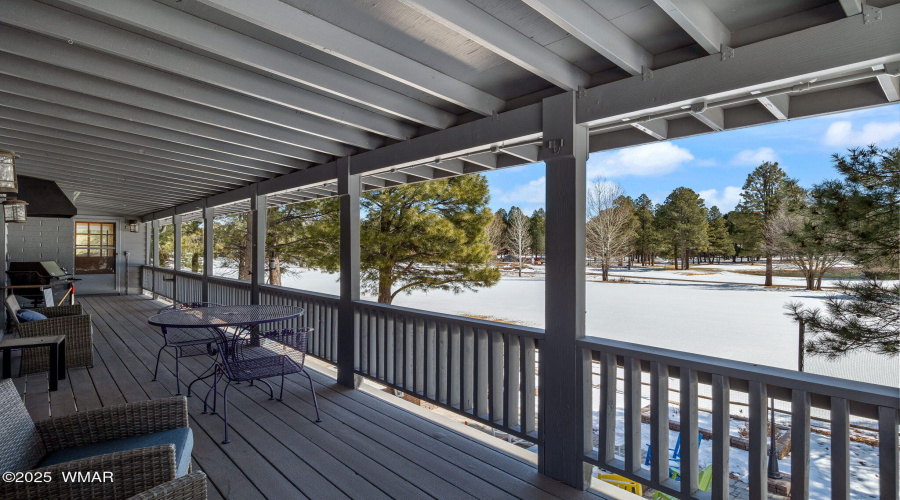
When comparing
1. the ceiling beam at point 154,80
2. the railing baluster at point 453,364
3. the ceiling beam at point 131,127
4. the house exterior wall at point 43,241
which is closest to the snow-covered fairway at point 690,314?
the railing baluster at point 453,364

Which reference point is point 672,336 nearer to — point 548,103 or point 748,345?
point 748,345

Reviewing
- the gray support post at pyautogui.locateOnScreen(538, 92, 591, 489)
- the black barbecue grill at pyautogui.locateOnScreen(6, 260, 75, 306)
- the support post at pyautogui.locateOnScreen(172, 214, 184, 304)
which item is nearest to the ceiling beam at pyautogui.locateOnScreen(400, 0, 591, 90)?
the gray support post at pyautogui.locateOnScreen(538, 92, 591, 489)

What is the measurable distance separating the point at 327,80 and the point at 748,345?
373 inches

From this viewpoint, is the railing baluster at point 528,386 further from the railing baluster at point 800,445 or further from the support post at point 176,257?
the support post at point 176,257

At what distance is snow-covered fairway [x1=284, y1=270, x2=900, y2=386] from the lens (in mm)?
4246

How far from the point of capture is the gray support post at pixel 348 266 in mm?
4258

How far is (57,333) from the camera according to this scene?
14.7ft

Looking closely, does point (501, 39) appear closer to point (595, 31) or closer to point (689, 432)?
point (595, 31)

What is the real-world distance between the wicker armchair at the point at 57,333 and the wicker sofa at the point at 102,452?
3.54m

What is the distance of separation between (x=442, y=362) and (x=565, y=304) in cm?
126

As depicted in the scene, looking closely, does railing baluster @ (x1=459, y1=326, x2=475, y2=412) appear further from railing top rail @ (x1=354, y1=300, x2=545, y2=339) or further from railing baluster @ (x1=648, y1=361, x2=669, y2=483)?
railing baluster @ (x1=648, y1=361, x2=669, y2=483)

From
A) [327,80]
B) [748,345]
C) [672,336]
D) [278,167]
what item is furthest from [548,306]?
[672,336]

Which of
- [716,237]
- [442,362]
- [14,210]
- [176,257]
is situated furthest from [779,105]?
[176,257]

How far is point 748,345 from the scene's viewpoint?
862 centimetres
